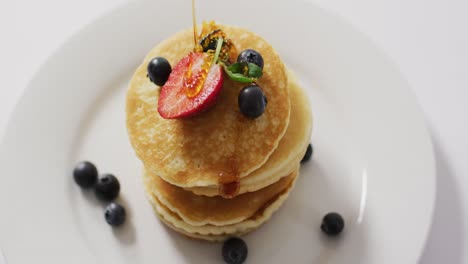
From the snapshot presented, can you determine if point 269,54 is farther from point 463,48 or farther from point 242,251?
point 463,48

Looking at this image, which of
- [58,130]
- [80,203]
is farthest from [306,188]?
[58,130]

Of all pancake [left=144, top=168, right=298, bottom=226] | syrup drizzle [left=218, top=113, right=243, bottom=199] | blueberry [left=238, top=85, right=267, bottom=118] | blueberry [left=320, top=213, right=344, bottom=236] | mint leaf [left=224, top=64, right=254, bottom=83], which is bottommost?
blueberry [left=320, top=213, right=344, bottom=236]

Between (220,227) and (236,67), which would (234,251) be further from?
(236,67)

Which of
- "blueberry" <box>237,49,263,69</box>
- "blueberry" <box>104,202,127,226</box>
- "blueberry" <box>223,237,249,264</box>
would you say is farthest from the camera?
"blueberry" <box>104,202,127,226</box>

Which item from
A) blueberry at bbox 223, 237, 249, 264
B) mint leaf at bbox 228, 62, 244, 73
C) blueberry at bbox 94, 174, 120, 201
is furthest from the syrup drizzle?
blueberry at bbox 94, 174, 120, 201

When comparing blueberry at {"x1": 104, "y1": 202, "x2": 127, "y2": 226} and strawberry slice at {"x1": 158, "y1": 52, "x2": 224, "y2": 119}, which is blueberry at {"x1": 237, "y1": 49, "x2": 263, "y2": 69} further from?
blueberry at {"x1": 104, "y1": 202, "x2": 127, "y2": 226}
